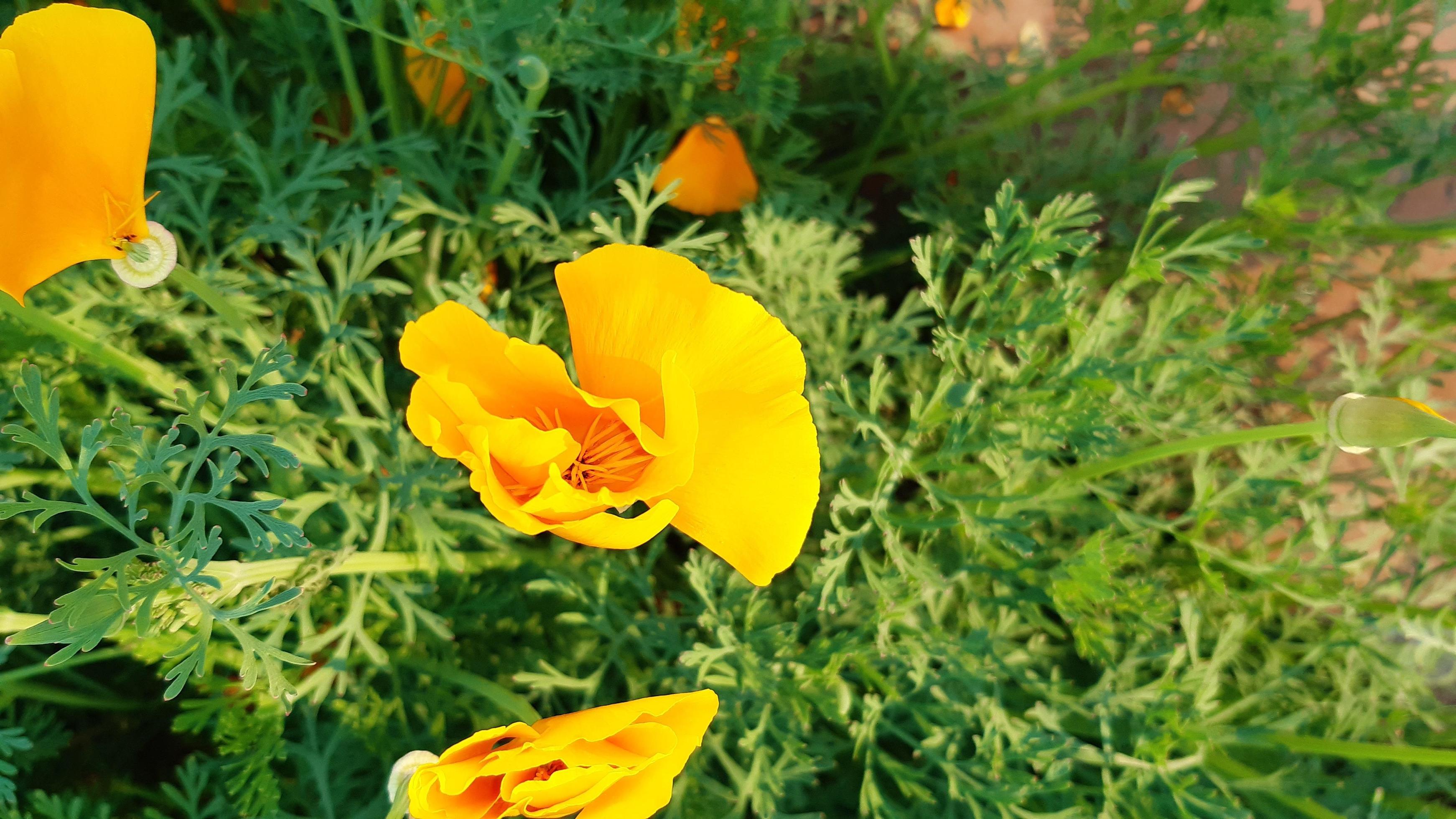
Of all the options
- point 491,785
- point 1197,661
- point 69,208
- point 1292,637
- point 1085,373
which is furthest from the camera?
point 1292,637

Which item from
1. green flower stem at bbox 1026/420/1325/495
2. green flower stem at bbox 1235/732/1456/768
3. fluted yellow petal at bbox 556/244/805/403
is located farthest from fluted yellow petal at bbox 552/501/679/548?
green flower stem at bbox 1235/732/1456/768

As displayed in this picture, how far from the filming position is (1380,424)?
62 centimetres

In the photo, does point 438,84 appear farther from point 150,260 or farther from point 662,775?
point 662,775

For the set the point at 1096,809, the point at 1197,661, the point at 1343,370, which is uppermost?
the point at 1343,370

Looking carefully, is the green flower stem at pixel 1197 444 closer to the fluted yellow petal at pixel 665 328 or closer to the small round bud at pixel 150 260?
the fluted yellow petal at pixel 665 328

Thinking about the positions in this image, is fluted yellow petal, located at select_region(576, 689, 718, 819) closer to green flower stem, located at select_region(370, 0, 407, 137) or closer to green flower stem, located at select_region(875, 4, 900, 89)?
green flower stem, located at select_region(370, 0, 407, 137)

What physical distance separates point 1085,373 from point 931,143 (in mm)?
660

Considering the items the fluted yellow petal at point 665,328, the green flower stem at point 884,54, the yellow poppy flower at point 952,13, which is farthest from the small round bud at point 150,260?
the yellow poppy flower at point 952,13

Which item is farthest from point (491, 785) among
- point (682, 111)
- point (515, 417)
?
point (682, 111)

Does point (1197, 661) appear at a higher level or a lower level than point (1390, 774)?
higher

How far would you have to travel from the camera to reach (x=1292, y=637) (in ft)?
4.31

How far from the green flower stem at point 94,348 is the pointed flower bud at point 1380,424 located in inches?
34.1

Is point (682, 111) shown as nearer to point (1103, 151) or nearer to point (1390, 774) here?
point (1103, 151)

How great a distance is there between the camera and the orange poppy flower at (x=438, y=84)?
97 cm
